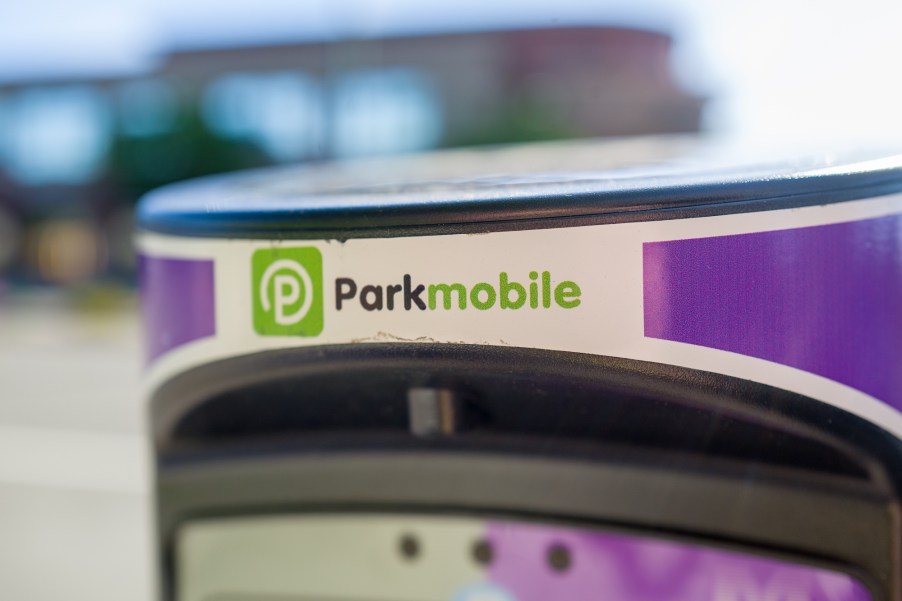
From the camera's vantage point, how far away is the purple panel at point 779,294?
1.06m

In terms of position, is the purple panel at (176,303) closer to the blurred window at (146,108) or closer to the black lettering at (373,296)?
the black lettering at (373,296)

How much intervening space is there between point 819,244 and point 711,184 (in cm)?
15

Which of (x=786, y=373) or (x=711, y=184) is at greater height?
(x=711, y=184)

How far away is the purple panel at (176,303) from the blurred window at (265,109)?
23.3 m

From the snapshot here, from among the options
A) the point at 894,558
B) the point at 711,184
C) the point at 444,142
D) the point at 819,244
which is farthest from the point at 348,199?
the point at 444,142

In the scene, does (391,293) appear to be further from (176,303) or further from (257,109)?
(257,109)

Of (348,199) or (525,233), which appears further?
(348,199)

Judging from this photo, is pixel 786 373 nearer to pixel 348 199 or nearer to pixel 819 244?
pixel 819 244

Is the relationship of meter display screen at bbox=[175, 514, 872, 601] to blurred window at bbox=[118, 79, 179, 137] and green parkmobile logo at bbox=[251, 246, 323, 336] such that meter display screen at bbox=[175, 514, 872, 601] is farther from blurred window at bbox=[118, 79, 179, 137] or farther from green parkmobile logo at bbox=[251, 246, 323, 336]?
blurred window at bbox=[118, 79, 179, 137]

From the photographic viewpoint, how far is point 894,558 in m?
1.17

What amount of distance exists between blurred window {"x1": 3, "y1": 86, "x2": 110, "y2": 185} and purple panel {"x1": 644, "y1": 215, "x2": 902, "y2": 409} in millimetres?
27708

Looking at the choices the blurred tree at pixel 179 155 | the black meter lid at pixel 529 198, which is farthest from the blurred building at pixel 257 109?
the black meter lid at pixel 529 198

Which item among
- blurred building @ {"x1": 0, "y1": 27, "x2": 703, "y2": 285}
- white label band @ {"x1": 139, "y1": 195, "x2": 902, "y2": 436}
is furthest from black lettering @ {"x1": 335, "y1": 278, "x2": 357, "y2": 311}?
blurred building @ {"x1": 0, "y1": 27, "x2": 703, "y2": 285}

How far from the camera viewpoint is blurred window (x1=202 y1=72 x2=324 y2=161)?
25047 mm
